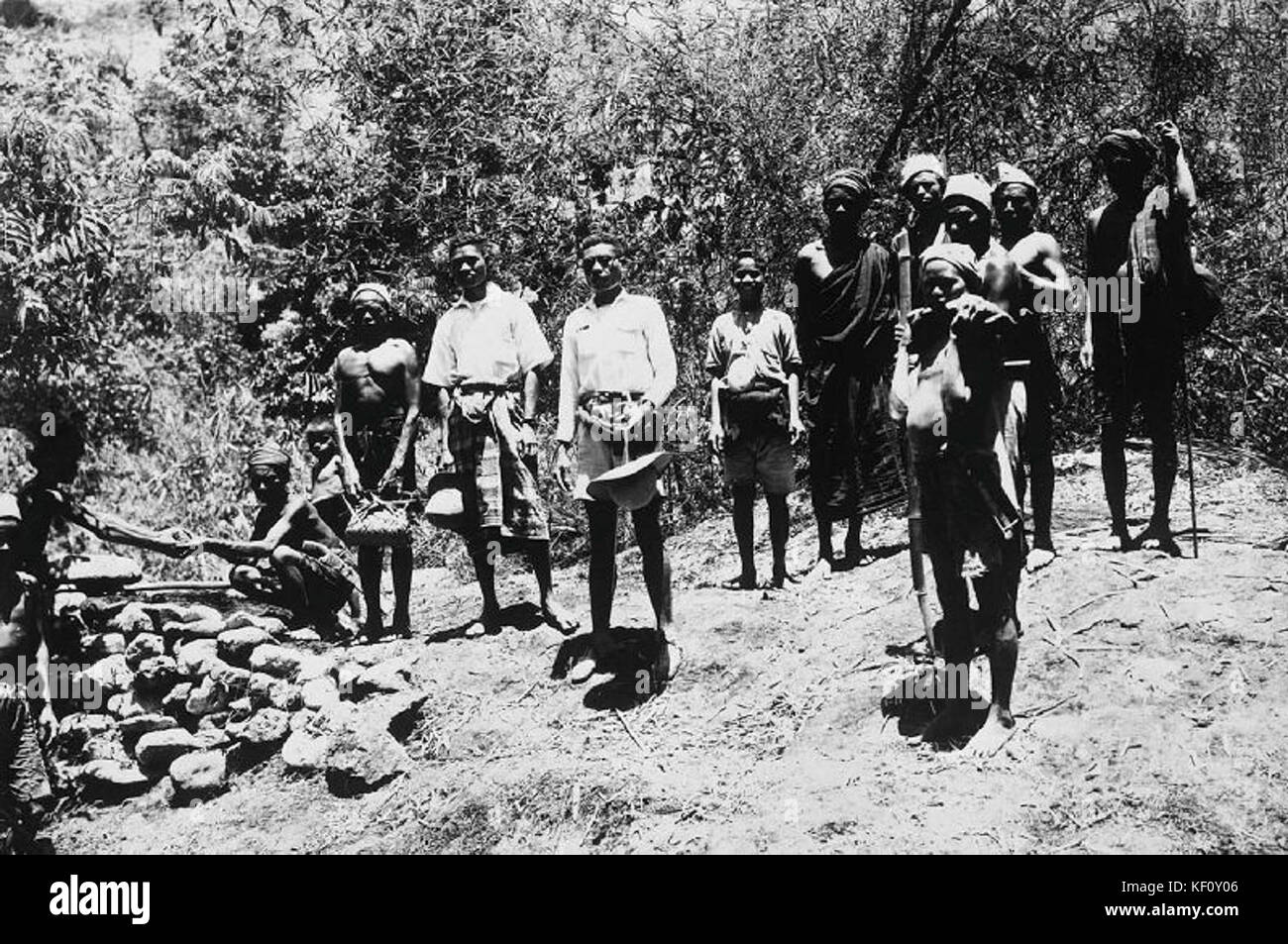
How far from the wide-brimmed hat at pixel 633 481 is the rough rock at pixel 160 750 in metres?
2.24

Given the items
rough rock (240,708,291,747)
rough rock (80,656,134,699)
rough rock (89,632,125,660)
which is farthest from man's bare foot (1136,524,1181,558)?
rough rock (89,632,125,660)

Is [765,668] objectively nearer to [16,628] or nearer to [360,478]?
[360,478]

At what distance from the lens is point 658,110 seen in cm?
784

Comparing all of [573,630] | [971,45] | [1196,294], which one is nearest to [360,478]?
[573,630]

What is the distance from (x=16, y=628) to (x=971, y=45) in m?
6.14

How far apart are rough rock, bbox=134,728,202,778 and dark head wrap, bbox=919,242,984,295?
3.85 meters

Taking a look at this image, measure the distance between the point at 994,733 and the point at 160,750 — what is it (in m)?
3.65

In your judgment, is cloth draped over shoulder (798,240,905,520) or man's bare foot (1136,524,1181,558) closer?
man's bare foot (1136,524,1181,558)

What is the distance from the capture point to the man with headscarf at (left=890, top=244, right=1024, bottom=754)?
3.87m

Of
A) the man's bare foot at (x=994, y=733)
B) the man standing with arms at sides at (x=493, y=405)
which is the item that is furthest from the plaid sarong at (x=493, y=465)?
the man's bare foot at (x=994, y=733)

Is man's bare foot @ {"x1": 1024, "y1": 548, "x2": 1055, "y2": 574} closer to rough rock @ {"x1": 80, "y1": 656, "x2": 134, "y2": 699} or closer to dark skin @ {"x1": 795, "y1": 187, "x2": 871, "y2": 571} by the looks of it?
dark skin @ {"x1": 795, "y1": 187, "x2": 871, "y2": 571}

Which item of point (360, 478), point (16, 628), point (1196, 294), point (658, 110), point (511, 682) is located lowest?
point (511, 682)

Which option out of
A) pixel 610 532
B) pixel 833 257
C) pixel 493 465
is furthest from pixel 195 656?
pixel 833 257

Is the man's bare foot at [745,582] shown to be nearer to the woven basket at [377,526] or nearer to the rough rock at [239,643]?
the woven basket at [377,526]
